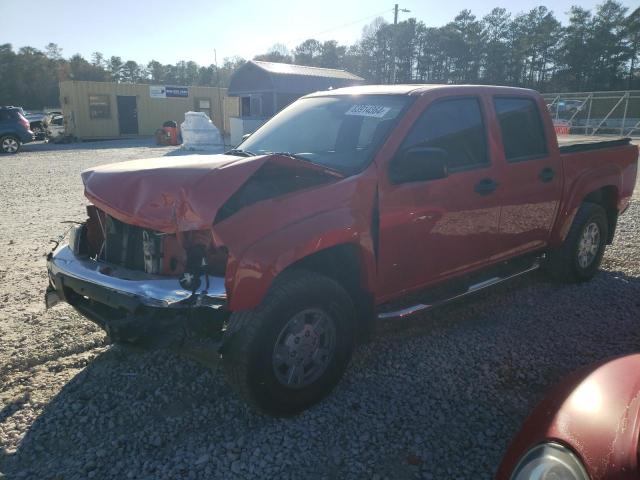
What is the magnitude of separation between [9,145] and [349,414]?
23479mm

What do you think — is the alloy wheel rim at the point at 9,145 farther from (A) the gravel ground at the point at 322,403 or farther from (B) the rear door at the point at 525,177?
(B) the rear door at the point at 525,177

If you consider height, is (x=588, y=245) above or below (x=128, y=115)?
below

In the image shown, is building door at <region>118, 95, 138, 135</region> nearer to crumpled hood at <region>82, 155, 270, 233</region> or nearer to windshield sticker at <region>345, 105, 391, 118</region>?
windshield sticker at <region>345, 105, 391, 118</region>

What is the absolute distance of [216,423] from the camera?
305 centimetres

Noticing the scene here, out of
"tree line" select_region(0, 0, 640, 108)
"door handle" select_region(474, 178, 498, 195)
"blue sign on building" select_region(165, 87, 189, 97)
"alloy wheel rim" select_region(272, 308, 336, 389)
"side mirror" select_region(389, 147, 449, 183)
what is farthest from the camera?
"tree line" select_region(0, 0, 640, 108)

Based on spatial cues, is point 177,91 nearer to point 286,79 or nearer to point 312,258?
point 286,79

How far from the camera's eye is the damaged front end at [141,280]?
2662mm

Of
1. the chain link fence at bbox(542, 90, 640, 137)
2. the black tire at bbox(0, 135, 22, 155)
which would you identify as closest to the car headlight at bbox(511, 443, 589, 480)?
the black tire at bbox(0, 135, 22, 155)

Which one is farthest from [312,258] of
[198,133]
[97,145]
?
[97,145]

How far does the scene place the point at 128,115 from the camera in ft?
100

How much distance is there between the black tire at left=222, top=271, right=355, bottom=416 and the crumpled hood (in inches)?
23.0

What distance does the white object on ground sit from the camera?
21453mm

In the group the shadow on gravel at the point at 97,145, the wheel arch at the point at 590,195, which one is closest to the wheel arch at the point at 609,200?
the wheel arch at the point at 590,195

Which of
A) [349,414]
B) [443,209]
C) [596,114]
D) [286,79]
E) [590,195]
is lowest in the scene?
[349,414]
